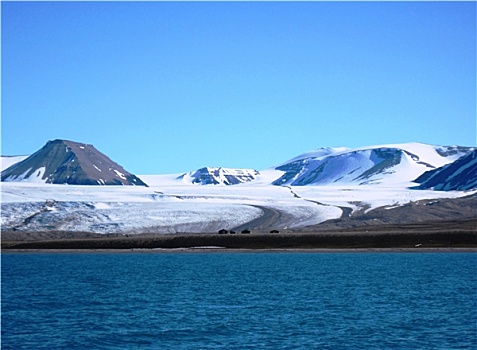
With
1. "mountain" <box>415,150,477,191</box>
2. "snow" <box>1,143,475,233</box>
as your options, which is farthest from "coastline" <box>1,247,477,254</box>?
"mountain" <box>415,150,477,191</box>

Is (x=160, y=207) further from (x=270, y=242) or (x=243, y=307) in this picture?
(x=243, y=307)

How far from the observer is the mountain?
6614 inches

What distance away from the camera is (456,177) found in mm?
174625

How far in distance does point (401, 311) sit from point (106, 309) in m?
11.1

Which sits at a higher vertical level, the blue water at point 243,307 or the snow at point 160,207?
the snow at point 160,207

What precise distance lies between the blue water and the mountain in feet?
383

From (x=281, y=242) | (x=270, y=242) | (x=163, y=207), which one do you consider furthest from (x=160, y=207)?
(x=281, y=242)

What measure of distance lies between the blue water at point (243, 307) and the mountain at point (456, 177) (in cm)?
11663

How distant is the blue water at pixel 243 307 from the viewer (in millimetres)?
23875

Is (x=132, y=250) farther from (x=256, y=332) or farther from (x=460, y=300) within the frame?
(x=256, y=332)

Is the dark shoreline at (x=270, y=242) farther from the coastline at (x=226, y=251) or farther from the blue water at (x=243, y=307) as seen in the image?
the blue water at (x=243, y=307)

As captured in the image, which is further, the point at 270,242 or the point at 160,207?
the point at 160,207

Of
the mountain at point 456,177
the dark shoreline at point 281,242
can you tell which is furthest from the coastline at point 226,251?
the mountain at point 456,177

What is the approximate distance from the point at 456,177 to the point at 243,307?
15089 cm
